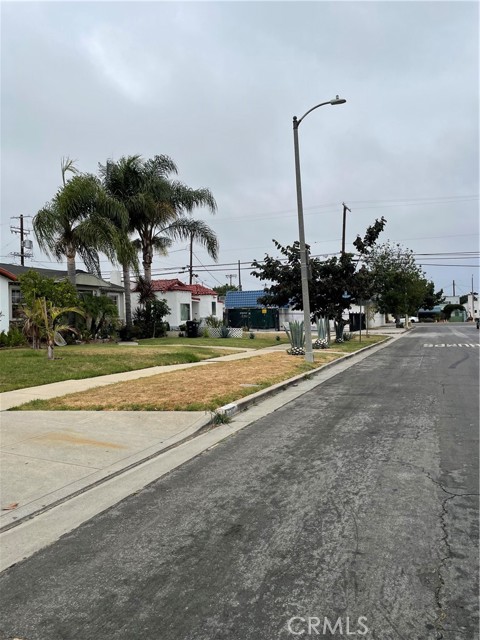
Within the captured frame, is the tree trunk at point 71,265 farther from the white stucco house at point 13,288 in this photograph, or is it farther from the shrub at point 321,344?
the shrub at point 321,344

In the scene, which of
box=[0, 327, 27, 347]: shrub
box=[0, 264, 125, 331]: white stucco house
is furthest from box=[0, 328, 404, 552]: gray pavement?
box=[0, 264, 125, 331]: white stucco house

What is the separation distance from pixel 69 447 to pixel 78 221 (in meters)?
18.9

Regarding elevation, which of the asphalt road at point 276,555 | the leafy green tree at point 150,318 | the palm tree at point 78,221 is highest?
the palm tree at point 78,221

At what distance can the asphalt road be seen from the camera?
2918mm

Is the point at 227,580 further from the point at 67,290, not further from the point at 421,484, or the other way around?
the point at 67,290

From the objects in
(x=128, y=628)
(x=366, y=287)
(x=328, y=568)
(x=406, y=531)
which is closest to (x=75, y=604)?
(x=128, y=628)

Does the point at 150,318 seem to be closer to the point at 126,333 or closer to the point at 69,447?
the point at 126,333

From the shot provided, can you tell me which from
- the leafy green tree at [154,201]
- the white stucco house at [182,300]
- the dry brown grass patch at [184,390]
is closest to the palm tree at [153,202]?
the leafy green tree at [154,201]

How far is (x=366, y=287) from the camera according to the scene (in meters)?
27.2

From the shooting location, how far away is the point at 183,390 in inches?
413

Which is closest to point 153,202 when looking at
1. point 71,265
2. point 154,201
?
point 154,201

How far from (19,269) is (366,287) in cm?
1859

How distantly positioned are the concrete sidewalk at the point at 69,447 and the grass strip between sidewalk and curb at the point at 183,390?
0.34 meters

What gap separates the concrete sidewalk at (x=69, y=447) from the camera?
5.02 m
